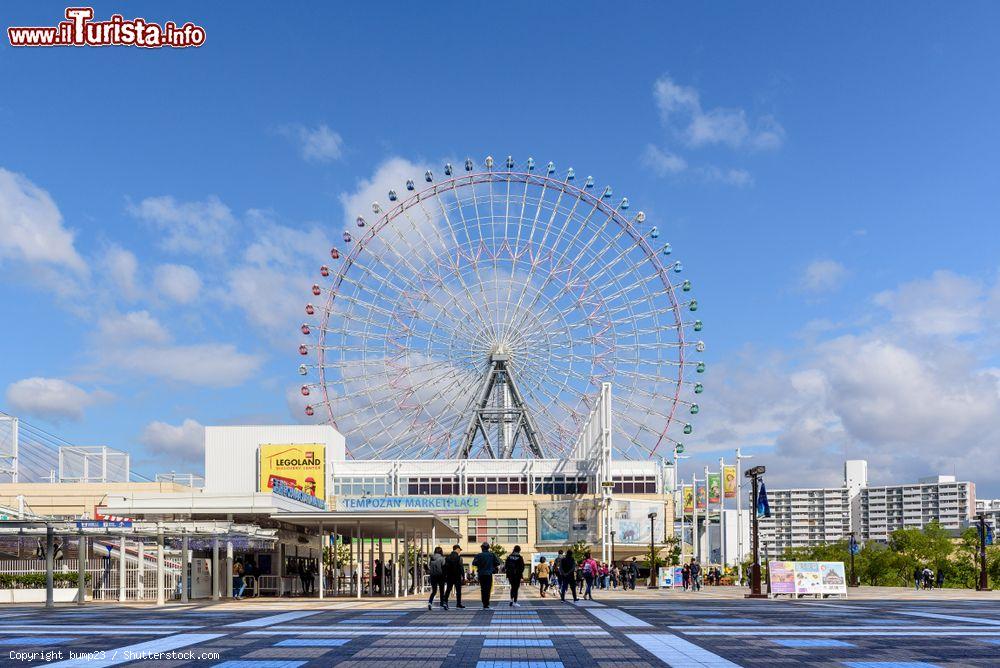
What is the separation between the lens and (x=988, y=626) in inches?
822

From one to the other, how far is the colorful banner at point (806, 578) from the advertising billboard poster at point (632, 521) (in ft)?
202

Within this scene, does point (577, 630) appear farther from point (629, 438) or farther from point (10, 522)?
point (629, 438)

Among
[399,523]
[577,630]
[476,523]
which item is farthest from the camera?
[476,523]

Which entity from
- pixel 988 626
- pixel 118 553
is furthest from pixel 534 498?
pixel 988 626

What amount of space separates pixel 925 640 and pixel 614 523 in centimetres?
8862

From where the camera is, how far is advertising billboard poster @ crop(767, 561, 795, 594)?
41156 millimetres

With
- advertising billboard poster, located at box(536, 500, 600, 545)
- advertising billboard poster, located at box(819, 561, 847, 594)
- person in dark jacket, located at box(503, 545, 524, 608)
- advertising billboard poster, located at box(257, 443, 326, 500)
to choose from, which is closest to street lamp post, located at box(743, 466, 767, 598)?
advertising billboard poster, located at box(819, 561, 847, 594)

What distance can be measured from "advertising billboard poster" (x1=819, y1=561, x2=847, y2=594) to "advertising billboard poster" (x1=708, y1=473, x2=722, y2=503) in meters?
67.3

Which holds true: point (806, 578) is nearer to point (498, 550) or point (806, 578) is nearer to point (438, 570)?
point (438, 570)

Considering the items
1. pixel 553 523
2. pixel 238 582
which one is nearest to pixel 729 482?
pixel 553 523

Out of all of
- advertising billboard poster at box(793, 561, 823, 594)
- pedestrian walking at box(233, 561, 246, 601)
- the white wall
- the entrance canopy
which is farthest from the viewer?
the white wall

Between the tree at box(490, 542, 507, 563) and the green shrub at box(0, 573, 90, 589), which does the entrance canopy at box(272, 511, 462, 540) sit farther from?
the tree at box(490, 542, 507, 563)

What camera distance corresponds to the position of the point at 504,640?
55.4ft

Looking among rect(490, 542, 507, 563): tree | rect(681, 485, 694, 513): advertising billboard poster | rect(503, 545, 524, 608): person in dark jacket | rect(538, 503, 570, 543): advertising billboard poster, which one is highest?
rect(503, 545, 524, 608): person in dark jacket
